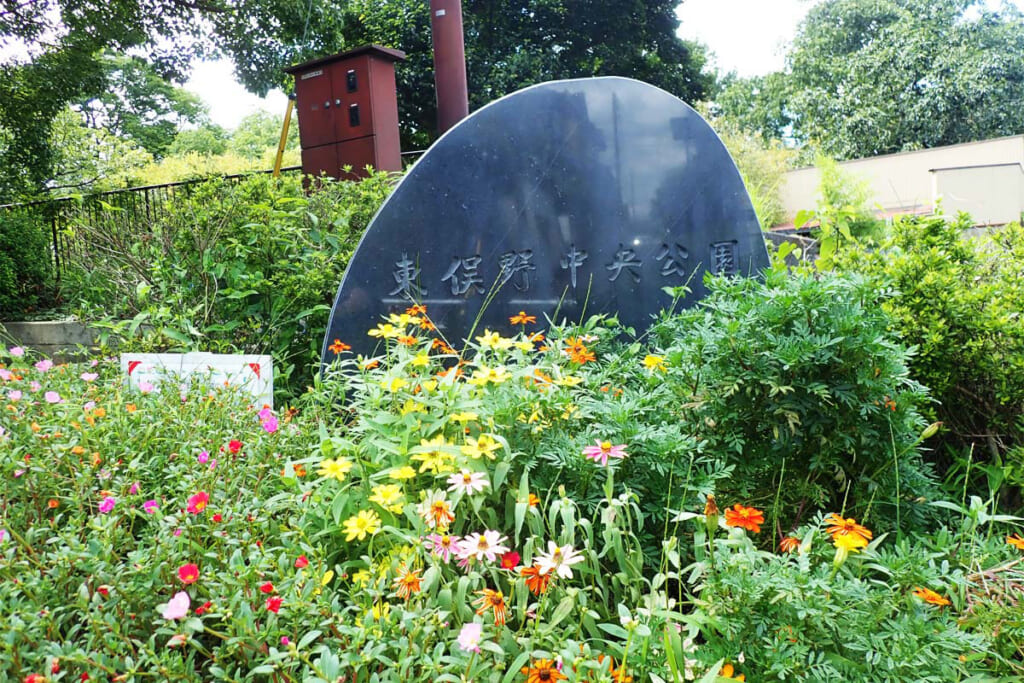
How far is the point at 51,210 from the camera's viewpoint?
8.72 m

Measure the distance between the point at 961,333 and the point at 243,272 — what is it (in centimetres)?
299

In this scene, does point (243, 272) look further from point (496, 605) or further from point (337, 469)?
point (496, 605)

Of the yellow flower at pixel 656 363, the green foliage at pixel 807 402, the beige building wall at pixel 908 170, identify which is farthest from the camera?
the beige building wall at pixel 908 170

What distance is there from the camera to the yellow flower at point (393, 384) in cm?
218

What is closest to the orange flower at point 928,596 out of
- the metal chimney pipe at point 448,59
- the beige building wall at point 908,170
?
the metal chimney pipe at point 448,59

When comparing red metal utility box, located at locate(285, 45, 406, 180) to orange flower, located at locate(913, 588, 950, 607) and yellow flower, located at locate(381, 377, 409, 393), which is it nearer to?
yellow flower, located at locate(381, 377, 409, 393)

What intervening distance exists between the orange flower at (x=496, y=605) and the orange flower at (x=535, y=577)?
60 mm

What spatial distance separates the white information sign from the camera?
2.79m

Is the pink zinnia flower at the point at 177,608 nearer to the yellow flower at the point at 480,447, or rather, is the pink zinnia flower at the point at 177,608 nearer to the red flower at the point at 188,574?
the red flower at the point at 188,574

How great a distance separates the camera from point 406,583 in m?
1.48

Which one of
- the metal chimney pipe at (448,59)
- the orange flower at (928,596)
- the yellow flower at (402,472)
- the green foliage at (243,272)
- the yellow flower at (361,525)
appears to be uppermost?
the metal chimney pipe at (448,59)

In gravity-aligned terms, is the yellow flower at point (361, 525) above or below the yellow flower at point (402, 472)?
below

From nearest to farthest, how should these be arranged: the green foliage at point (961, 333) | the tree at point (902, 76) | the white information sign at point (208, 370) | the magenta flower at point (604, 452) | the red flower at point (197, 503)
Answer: the red flower at point (197, 503) < the magenta flower at point (604, 452) < the green foliage at point (961, 333) < the white information sign at point (208, 370) < the tree at point (902, 76)

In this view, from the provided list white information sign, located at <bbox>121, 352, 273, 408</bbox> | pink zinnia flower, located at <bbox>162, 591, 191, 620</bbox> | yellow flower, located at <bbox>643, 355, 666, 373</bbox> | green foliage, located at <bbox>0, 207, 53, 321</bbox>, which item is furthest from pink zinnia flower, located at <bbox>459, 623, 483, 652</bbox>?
green foliage, located at <bbox>0, 207, 53, 321</bbox>
